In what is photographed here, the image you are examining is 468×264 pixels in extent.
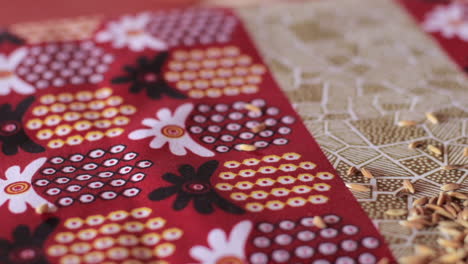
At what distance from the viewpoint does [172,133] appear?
965 mm

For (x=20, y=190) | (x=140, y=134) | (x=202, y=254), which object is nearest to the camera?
(x=202, y=254)

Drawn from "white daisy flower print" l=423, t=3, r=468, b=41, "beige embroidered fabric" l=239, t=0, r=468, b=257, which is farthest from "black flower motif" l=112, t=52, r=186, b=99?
"white daisy flower print" l=423, t=3, r=468, b=41

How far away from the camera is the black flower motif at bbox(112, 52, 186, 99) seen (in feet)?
3.58

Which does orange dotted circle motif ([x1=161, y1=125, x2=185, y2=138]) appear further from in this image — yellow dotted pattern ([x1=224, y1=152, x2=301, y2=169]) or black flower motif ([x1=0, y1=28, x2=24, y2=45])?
black flower motif ([x1=0, y1=28, x2=24, y2=45])

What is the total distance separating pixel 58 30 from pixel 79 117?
372 millimetres

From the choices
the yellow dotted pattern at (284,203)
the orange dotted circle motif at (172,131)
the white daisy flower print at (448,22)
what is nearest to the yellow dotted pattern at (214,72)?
the orange dotted circle motif at (172,131)

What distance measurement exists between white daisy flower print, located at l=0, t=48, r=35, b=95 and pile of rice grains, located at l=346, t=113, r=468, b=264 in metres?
0.67

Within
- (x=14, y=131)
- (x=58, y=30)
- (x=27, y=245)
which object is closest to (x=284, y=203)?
(x=27, y=245)

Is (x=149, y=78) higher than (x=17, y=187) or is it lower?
higher

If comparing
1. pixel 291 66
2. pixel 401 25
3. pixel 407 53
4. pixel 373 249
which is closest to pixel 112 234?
pixel 373 249

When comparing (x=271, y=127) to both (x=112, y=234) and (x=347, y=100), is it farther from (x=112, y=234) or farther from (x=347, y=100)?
(x=112, y=234)

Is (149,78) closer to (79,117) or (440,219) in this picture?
(79,117)

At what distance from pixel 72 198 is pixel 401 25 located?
921 millimetres

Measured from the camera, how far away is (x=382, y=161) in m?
0.91
